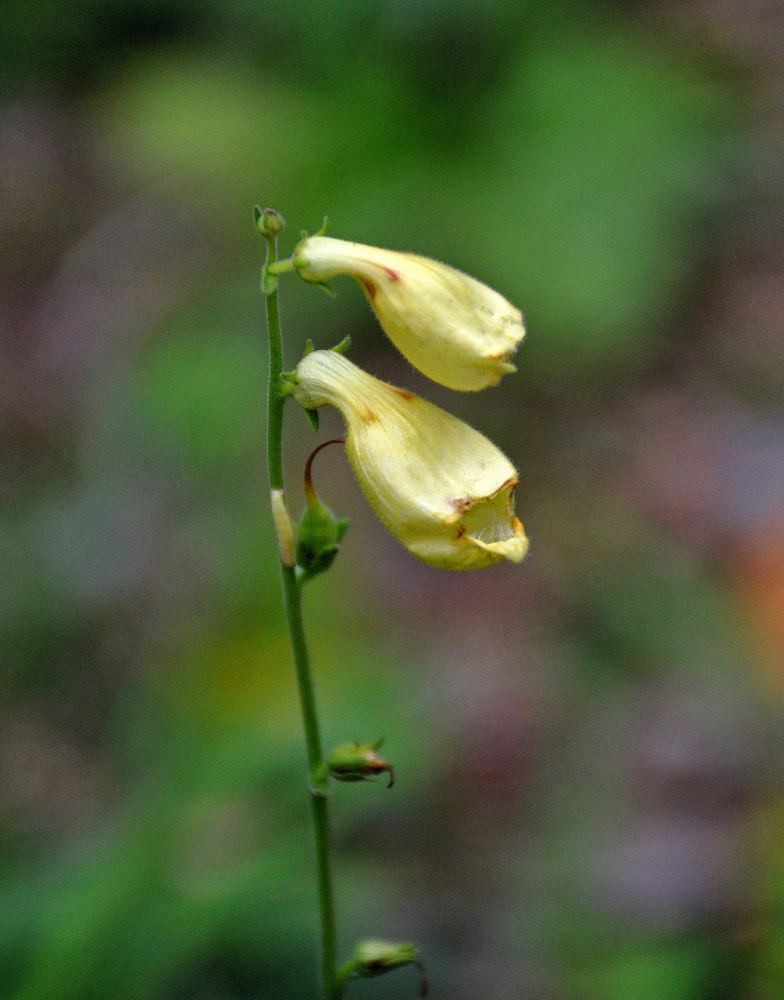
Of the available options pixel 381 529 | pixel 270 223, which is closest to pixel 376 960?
pixel 270 223

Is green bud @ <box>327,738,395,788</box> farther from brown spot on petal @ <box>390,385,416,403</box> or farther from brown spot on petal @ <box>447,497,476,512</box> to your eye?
brown spot on petal @ <box>390,385,416,403</box>

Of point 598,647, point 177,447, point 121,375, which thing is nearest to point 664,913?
point 598,647

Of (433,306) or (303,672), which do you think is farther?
(303,672)

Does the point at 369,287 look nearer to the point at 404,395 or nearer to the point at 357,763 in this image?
the point at 404,395

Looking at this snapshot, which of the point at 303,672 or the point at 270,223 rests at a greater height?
the point at 270,223

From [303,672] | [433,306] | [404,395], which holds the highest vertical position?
[433,306]

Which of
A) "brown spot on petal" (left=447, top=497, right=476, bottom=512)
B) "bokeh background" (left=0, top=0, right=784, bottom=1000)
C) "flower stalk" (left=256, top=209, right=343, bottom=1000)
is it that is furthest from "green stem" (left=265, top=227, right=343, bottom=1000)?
"bokeh background" (left=0, top=0, right=784, bottom=1000)
